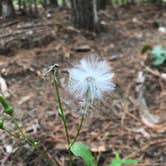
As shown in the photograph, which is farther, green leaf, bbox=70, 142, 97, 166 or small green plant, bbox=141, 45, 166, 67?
small green plant, bbox=141, 45, 166, 67

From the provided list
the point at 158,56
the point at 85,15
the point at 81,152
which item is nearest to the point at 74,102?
the point at 81,152

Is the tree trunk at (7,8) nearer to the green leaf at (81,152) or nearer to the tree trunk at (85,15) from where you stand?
the tree trunk at (85,15)

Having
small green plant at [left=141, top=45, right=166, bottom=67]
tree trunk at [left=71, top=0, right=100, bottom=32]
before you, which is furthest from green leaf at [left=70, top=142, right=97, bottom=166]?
tree trunk at [left=71, top=0, right=100, bottom=32]

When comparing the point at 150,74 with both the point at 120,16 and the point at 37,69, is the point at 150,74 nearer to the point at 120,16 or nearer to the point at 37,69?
the point at 37,69

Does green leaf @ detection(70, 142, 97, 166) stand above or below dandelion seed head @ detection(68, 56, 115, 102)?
below

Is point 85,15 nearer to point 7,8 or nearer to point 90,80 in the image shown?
point 7,8

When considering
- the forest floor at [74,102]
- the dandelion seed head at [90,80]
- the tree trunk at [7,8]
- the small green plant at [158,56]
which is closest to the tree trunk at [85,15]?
the forest floor at [74,102]

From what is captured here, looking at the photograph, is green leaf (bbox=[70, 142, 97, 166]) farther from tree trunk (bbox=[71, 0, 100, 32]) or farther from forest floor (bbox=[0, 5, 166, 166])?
tree trunk (bbox=[71, 0, 100, 32])
